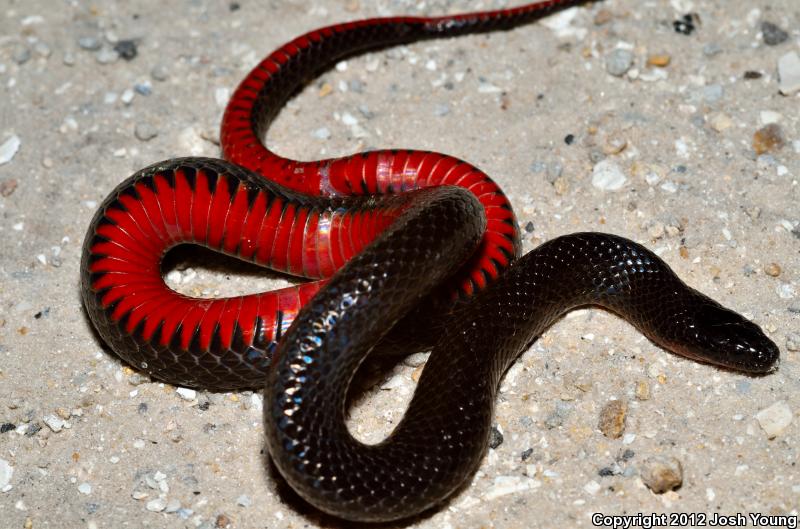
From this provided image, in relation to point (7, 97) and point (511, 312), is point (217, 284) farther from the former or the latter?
point (7, 97)

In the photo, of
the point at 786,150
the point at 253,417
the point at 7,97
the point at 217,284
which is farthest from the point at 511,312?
the point at 7,97

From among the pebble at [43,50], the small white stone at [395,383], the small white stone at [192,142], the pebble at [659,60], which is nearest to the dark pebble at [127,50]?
the pebble at [43,50]

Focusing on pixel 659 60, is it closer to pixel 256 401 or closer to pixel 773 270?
pixel 773 270

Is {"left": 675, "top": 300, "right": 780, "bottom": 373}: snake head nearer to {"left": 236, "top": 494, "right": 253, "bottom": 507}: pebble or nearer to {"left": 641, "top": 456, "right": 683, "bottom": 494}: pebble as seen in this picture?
{"left": 641, "top": 456, "right": 683, "bottom": 494}: pebble

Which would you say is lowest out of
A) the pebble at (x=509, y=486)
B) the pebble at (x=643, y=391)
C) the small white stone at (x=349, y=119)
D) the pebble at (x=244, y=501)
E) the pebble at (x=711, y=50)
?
the pebble at (x=244, y=501)

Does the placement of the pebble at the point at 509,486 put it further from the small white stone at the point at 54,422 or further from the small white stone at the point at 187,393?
Result: the small white stone at the point at 54,422

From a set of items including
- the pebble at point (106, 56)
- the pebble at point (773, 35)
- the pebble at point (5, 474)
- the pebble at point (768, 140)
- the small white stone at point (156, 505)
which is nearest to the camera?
the small white stone at point (156, 505)

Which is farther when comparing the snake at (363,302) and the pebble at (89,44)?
the pebble at (89,44)
